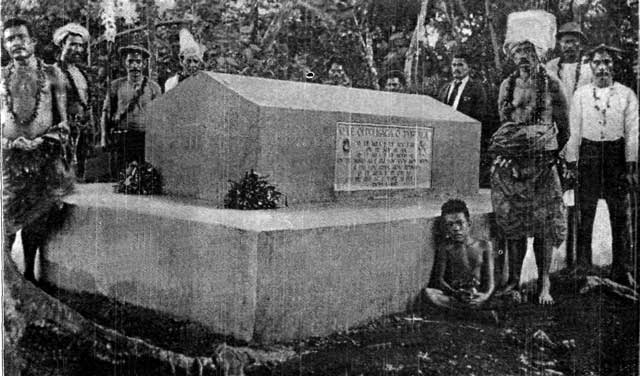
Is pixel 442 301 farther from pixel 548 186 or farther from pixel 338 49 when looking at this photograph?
pixel 338 49

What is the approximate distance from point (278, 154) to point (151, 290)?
3.90ft

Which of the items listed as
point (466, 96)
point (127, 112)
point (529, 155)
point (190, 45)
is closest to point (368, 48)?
point (466, 96)

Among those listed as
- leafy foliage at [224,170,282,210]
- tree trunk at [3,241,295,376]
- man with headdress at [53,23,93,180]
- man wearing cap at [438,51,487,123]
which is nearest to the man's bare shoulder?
man wearing cap at [438,51,487,123]

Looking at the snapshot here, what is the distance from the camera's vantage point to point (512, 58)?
4.29 meters

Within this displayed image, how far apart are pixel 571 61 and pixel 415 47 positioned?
101 centimetres

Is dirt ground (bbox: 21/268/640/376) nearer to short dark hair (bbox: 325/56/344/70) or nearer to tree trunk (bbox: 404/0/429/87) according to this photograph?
tree trunk (bbox: 404/0/429/87)

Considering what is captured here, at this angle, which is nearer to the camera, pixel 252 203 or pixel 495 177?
pixel 252 203

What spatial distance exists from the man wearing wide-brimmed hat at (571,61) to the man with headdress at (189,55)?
229 cm

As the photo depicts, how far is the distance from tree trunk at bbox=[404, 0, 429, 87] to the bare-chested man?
910 mm

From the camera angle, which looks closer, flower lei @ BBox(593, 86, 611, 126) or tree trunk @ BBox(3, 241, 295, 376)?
tree trunk @ BBox(3, 241, 295, 376)

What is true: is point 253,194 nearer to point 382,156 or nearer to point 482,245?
point 382,156

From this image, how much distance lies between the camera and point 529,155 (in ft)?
14.1

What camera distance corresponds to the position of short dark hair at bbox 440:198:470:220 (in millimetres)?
4312

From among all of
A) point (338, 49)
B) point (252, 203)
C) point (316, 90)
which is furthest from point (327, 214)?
point (338, 49)
